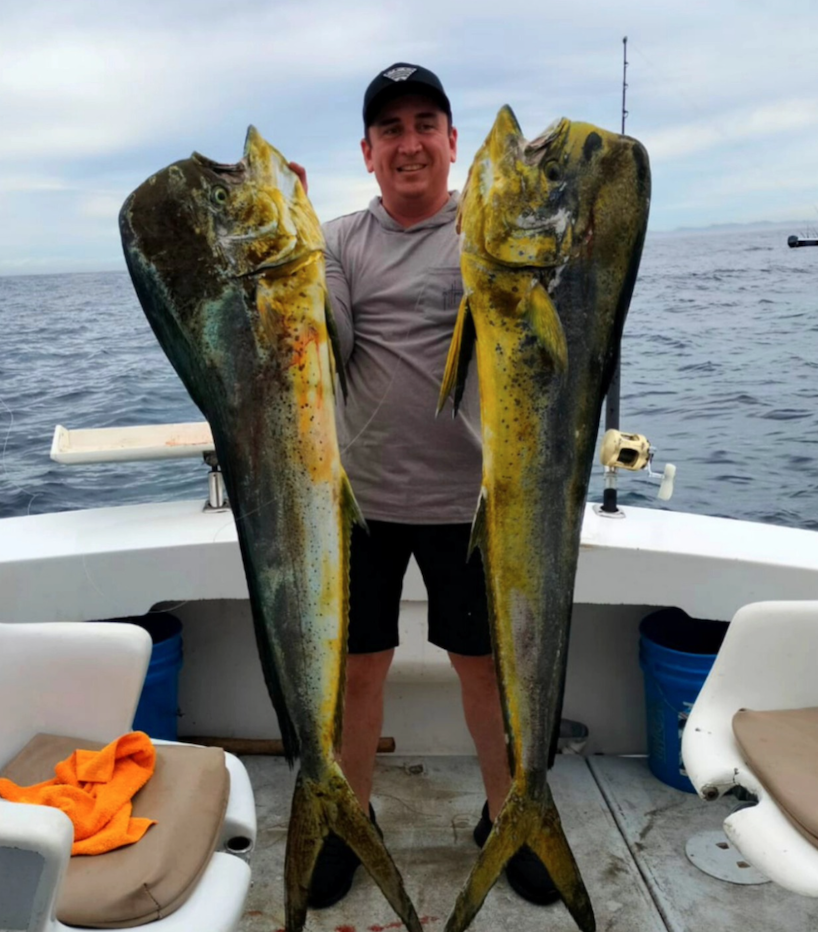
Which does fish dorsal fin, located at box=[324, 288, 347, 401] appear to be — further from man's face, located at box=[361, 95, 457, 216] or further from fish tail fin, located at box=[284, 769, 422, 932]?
fish tail fin, located at box=[284, 769, 422, 932]

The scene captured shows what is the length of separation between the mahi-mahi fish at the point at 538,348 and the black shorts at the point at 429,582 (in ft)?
2.21

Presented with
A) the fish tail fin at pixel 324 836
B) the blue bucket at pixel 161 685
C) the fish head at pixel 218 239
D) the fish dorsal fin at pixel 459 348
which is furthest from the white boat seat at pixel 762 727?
the blue bucket at pixel 161 685

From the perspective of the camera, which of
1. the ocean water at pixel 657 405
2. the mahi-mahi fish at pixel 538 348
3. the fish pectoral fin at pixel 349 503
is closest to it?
the mahi-mahi fish at pixel 538 348

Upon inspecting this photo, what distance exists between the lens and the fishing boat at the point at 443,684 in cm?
279

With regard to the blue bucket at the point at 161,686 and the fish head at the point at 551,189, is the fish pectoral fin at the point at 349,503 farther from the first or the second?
the blue bucket at the point at 161,686

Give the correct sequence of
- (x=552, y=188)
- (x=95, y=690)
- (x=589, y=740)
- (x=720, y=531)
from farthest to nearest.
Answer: (x=589, y=740) → (x=720, y=531) → (x=95, y=690) → (x=552, y=188)

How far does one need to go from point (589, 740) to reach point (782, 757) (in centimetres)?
153

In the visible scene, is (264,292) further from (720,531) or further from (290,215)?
(720,531)

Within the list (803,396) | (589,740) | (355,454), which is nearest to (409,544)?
(355,454)

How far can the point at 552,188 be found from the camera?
1.57 metres

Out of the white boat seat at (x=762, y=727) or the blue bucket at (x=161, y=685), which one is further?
the blue bucket at (x=161, y=685)

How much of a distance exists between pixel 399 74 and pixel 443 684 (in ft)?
7.73

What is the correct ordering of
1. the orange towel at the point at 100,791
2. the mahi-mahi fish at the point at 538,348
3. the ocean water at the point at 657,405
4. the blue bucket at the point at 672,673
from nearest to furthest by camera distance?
the mahi-mahi fish at the point at 538,348, the orange towel at the point at 100,791, the blue bucket at the point at 672,673, the ocean water at the point at 657,405

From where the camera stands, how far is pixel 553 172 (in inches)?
61.9
